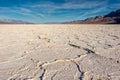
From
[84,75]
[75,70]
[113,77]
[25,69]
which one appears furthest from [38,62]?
[113,77]

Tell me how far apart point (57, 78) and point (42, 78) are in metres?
0.20

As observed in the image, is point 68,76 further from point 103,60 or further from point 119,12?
point 119,12

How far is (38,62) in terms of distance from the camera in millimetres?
3467

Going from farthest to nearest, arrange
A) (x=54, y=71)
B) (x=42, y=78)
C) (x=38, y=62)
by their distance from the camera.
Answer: (x=38, y=62)
(x=54, y=71)
(x=42, y=78)

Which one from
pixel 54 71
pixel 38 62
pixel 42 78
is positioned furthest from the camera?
pixel 38 62

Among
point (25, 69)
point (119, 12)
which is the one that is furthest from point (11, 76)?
point (119, 12)

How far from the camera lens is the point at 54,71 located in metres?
2.91

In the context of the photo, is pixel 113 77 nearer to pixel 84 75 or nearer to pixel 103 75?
pixel 103 75

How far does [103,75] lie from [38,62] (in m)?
1.29

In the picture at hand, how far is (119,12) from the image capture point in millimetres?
101938

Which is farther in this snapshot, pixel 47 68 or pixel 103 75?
pixel 47 68

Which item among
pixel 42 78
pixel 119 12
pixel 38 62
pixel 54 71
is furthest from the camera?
pixel 119 12

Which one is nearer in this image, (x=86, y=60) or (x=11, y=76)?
(x=11, y=76)

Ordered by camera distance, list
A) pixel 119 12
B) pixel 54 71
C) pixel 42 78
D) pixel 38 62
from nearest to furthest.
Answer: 1. pixel 42 78
2. pixel 54 71
3. pixel 38 62
4. pixel 119 12
